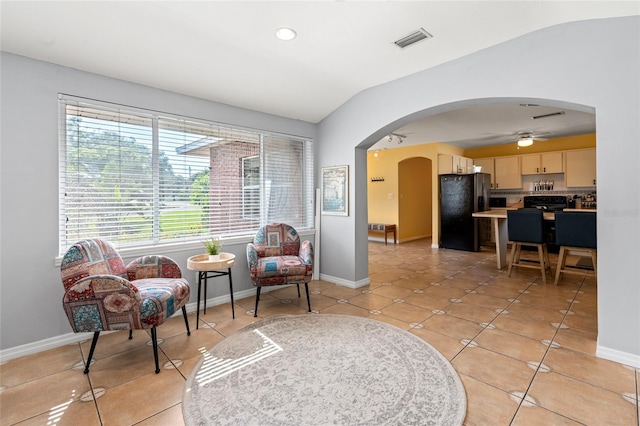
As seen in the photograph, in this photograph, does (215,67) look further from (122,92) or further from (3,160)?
(3,160)

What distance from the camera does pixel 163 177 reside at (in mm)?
3258

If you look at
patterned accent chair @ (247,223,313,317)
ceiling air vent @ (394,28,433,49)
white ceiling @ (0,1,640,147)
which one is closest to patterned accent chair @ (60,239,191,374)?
patterned accent chair @ (247,223,313,317)

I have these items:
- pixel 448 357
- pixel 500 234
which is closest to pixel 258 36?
pixel 448 357

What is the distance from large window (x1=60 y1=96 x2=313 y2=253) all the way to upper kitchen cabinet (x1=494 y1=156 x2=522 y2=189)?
5.82 metres

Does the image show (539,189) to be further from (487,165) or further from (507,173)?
(487,165)

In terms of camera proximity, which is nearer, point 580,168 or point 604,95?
point 604,95

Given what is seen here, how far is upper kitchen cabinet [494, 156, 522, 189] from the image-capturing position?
24.2 feet

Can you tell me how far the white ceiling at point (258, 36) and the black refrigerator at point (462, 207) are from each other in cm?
431

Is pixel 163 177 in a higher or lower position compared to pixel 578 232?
higher

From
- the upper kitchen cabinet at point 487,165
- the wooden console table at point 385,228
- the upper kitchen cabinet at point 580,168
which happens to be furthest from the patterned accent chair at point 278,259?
the upper kitchen cabinet at point 580,168

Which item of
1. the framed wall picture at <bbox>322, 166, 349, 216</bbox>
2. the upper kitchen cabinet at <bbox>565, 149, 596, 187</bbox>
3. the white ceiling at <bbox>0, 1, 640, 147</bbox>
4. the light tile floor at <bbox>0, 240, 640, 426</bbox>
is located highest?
the white ceiling at <bbox>0, 1, 640, 147</bbox>

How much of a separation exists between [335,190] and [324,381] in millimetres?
2789

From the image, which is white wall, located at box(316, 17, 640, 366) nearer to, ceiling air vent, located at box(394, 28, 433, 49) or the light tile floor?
the light tile floor

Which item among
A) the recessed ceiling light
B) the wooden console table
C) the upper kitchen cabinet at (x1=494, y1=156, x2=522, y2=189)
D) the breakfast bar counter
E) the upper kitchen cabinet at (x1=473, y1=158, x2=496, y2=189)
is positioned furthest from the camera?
the wooden console table
